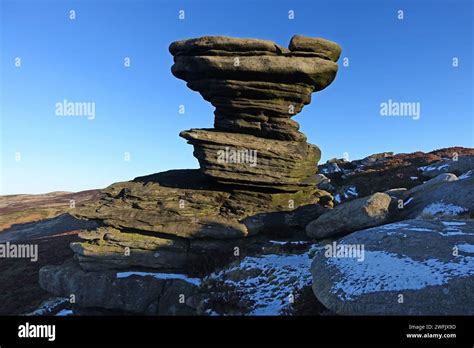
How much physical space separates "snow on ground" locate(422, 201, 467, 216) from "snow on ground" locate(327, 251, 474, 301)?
23.7 feet

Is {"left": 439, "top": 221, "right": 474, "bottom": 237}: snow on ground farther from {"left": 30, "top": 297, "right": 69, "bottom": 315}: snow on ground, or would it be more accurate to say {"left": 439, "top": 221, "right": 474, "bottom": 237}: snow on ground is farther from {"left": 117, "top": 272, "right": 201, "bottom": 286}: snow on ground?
{"left": 30, "top": 297, "right": 69, "bottom": 315}: snow on ground

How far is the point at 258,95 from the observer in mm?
23297

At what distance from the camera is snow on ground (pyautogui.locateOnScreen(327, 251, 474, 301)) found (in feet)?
36.9

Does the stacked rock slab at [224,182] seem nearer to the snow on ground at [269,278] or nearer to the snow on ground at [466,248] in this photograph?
the snow on ground at [269,278]

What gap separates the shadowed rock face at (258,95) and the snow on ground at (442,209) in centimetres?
767

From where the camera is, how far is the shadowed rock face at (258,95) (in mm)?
22172

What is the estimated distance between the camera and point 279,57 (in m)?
22.1

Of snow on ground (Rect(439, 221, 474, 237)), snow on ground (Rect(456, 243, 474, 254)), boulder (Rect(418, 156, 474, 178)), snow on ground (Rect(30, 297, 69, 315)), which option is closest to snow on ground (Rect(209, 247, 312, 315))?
snow on ground (Rect(439, 221, 474, 237))

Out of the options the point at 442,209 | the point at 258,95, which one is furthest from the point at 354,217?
the point at 258,95

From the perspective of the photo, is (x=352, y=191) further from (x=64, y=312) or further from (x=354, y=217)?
(x=64, y=312)

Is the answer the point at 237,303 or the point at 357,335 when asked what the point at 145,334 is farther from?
the point at 237,303

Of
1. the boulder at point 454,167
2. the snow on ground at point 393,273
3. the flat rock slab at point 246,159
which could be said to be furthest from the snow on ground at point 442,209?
the boulder at point 454,167

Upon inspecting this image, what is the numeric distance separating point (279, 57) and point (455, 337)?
18.0 m

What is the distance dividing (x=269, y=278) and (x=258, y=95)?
12.4 meters
